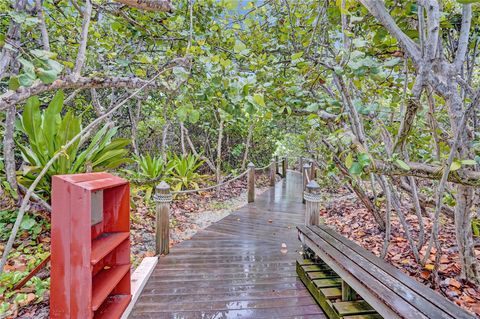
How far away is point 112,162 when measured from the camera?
387 cm

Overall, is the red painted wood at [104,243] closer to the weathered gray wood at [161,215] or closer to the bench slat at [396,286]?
the weathered gray wood at [161,215]

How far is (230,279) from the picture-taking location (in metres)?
2.69

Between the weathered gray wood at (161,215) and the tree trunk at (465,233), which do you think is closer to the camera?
the tree trunk at (465,233)

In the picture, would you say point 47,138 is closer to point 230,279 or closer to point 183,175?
point 230,279

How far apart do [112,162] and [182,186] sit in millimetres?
2899

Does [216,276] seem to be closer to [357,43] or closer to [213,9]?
[357,43]

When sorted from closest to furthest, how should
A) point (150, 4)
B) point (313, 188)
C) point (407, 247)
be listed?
point (150, 4)
point (313, 188)
point (407, 247)

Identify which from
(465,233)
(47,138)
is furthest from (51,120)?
(465,233)

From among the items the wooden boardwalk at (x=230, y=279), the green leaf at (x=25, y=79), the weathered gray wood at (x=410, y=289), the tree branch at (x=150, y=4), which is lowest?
the wooden boardwalk at (x=230, y=279)

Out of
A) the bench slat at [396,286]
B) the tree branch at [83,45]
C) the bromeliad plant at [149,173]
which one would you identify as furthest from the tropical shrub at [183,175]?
the bench slat at [396,286]

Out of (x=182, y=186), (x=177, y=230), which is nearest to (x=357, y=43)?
(x=177, y=230)

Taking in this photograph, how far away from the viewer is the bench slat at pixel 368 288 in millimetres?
1443

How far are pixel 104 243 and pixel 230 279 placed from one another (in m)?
1.37

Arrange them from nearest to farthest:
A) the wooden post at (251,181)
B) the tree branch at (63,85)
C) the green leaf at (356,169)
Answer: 1. the tree branch at (63,85)
2. the green leaf at (356,169)
3. the wooden post at (251,181)
